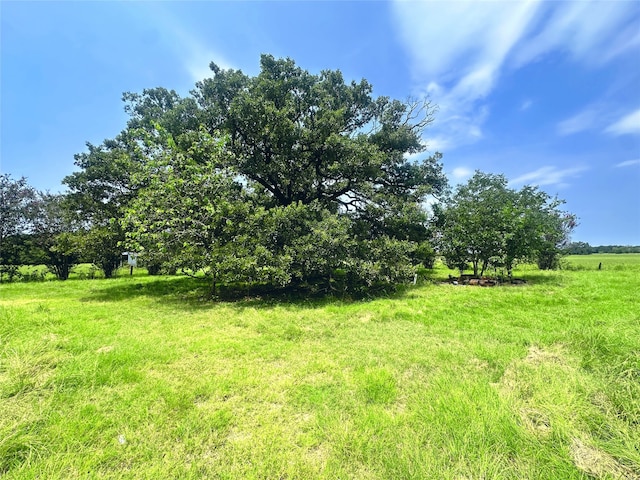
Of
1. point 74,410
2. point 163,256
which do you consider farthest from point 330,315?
point 163,256

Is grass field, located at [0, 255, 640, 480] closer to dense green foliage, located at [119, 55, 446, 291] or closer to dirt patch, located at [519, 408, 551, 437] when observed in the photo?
dirt patch, located at [519, 408, 551, 437]

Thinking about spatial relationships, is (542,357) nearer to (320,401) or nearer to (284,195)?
(320,401)

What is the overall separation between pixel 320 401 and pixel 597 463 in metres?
2.39

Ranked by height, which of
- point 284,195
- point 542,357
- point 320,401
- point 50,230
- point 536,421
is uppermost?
point 284,195

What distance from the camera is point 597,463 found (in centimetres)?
225

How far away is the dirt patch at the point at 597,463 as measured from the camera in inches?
85.0

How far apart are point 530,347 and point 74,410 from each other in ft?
20.2

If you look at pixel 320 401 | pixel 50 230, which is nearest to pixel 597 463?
pixel 320 401

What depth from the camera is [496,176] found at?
13.7m

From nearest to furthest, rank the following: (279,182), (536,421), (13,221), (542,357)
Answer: (536,421), (542,357), (279,182), (13,221)

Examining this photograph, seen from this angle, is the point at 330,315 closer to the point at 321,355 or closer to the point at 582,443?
the point at 321,355

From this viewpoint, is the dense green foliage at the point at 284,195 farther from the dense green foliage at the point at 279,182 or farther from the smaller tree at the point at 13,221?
the smaller tree at the point at 13,221

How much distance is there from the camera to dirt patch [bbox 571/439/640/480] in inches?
85.0

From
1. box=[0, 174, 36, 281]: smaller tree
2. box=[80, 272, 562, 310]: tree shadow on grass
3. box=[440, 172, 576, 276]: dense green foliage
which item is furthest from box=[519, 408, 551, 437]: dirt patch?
box=[0, 174, 36, 281]: smaller tree
